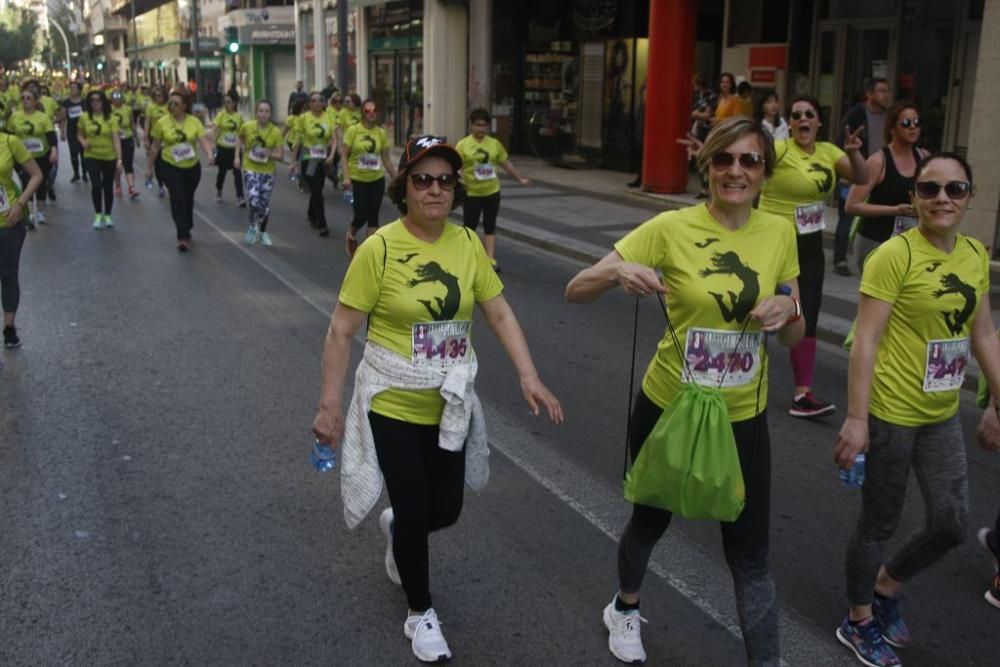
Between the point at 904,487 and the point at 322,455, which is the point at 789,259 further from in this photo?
the point at 322,455

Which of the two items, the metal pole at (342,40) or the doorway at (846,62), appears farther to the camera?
the metal pole at (342,40)

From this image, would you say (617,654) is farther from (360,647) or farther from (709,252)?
(709,252)

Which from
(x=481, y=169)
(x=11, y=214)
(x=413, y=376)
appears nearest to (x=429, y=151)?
(x=413, y=376)

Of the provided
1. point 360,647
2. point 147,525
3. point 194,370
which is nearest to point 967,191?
point 360,647

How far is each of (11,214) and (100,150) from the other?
7.67 m

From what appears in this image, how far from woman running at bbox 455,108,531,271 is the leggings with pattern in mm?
3152

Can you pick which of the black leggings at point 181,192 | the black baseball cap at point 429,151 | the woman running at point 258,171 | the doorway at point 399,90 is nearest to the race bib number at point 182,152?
the black leggings at point 181,192

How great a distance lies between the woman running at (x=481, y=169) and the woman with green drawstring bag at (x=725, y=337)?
7.76 m

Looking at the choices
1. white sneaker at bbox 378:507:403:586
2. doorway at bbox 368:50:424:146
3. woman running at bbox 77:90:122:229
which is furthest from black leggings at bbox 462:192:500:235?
doorway at bbox 368:50:424:146

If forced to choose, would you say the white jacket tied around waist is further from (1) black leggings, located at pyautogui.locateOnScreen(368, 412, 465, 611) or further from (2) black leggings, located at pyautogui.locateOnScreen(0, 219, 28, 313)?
(2) black leggings, located at pyautogui.locateOnScreen(0, 219, 28, 313)

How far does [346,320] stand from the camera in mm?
3742

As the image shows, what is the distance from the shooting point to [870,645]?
3.83 m

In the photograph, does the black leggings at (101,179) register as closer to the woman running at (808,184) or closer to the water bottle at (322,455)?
the woman running at (808,184)

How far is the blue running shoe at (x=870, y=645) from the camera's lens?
149 inches
